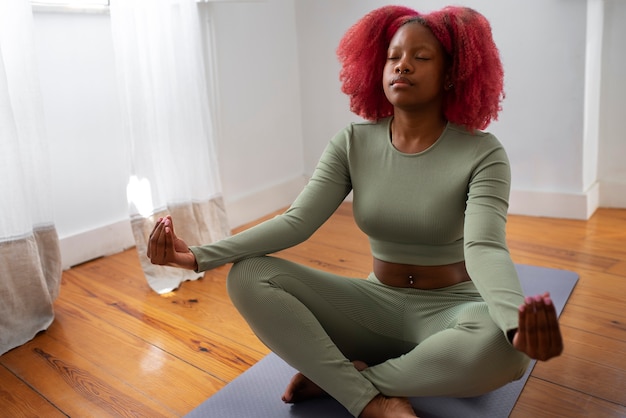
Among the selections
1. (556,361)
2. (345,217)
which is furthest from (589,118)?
(556,361)

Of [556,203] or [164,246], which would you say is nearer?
[164,246]

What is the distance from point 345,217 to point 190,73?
103 cm

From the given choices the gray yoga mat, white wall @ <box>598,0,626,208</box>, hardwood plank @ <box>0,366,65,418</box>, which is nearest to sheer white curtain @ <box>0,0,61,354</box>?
hardwood plank @ <box>0,366,65,418</box>

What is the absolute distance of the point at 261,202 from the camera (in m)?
2.80

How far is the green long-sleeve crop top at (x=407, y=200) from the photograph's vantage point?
116cm

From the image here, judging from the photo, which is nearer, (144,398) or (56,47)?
(144,398)

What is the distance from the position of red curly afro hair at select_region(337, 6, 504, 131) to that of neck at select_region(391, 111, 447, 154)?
4cm

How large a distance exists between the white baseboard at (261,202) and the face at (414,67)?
1.49m

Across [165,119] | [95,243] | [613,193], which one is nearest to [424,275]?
[165,119]

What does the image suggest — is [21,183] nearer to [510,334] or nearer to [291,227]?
[291,227]

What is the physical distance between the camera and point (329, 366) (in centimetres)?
116

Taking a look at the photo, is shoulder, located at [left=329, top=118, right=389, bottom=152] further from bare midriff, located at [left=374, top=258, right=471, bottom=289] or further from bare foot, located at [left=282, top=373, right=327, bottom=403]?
bare foot, located at [left=282, top=373, right=327, bottom=403]

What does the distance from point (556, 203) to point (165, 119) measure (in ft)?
5.56

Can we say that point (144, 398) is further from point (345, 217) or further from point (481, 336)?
point (345, 217)
